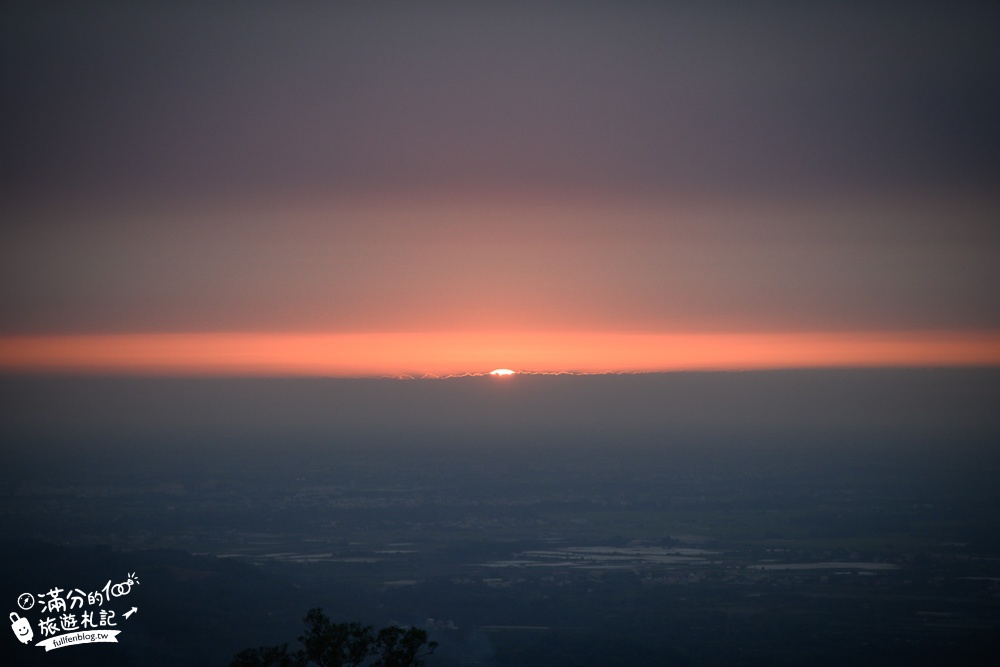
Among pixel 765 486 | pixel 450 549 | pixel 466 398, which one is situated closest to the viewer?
pixel 450 549

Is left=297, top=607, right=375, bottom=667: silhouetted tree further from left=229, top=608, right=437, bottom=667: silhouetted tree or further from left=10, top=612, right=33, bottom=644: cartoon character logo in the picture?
left=10, top=612, right=33, bottom=644: cartoon character logo

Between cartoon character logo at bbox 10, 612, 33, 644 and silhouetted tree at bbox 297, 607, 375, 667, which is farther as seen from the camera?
cartoon character logo at bbox 10, 612, 33, 644

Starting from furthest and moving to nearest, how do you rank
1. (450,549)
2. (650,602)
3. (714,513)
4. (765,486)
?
(765,486), (714,513), (450,549), (650,602)

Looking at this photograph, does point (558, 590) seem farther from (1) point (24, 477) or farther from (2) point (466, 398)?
(2) point (466, 398)


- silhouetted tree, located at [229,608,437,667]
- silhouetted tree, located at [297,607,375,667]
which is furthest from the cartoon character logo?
silhouetted tree, located at [297,607,375,667]

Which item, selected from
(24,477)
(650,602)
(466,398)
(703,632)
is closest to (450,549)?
(650,602)

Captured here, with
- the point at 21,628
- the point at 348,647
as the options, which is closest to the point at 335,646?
the point at 348,647

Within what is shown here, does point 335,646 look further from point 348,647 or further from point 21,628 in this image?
point 21,628

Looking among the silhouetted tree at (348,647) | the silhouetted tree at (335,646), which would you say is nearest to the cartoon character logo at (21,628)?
the silhouetted tree at (348,647)

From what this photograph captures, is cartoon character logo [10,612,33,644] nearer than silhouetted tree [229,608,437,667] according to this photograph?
No

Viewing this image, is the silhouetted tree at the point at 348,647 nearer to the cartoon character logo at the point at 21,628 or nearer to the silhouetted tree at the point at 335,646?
the silhouetted tree at the point at 335,646

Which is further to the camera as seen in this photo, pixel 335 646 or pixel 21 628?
pixel 21 628
